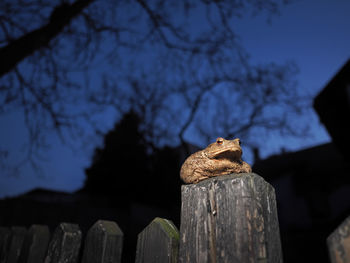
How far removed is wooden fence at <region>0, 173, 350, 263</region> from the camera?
31.2 inches

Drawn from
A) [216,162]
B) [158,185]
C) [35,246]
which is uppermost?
[158,185]

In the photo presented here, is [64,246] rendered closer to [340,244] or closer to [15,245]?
[15,245]

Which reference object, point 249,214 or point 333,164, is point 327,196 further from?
point 249,214

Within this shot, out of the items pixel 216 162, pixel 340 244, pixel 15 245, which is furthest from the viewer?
pixel 15 245

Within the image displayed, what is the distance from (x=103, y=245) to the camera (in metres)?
1.30

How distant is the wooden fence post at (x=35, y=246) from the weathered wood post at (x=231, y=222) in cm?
134

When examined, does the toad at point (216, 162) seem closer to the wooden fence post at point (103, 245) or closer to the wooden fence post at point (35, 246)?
the wooden fence post at point (103, 245)

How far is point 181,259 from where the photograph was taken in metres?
0.99

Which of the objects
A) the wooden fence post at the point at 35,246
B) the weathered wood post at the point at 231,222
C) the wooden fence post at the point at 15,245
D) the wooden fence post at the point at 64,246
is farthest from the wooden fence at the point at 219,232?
the wooden fence post at the point at 15,245

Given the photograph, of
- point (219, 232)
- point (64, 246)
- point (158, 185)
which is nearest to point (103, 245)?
point (64, 246)

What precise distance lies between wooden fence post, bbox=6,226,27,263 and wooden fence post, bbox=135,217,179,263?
4.74 feet

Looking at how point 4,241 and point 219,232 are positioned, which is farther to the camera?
point 4,241

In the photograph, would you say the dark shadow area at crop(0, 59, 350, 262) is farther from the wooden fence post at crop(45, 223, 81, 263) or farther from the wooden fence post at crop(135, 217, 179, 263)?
the wooden fence post at crop(135, 217, 179, 263)

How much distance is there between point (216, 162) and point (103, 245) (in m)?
0.81
